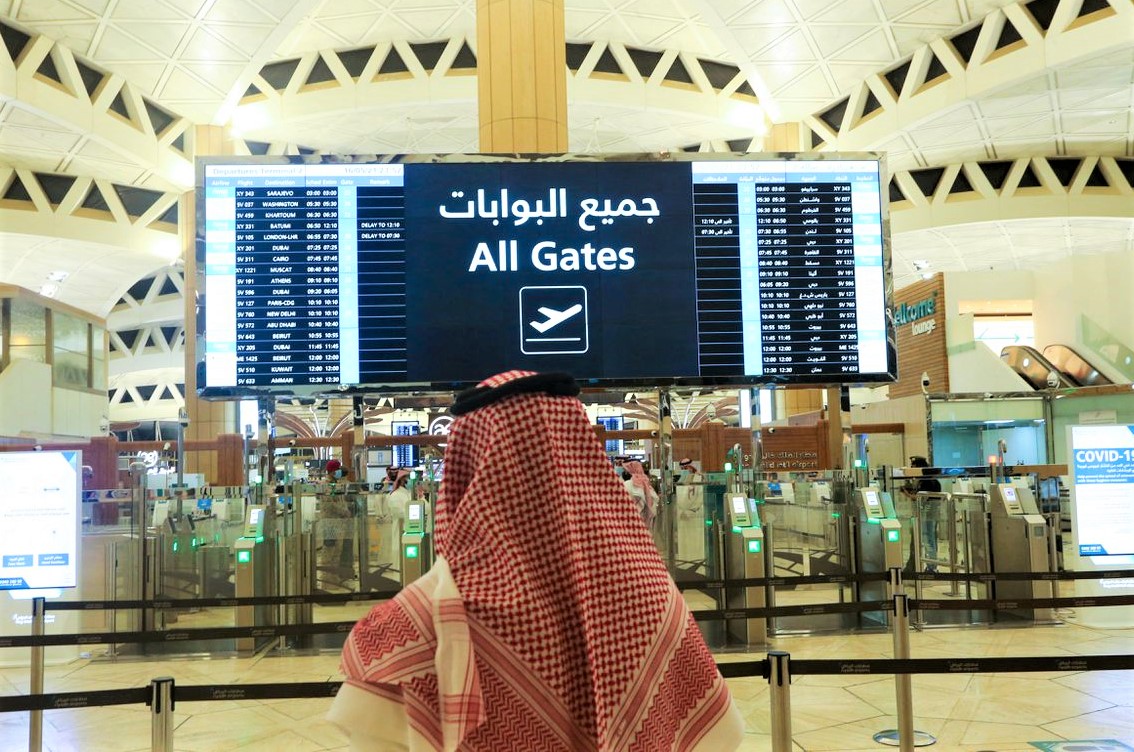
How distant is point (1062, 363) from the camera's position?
18.5m

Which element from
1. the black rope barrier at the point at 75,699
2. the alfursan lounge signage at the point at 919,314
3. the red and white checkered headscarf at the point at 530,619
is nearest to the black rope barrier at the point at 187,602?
the black rope barrier at the point at 75,699

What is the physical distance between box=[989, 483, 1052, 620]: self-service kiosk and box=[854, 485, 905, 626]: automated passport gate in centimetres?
103

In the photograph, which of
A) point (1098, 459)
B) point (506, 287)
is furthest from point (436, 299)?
point (1098, 459)

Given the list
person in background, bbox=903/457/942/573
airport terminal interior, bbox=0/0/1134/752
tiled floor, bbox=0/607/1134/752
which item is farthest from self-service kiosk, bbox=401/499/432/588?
person in background, bbox=903/457/942/573

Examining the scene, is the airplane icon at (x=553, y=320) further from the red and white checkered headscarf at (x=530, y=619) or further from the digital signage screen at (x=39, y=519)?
the digital signage screen at (x=39, y=519)

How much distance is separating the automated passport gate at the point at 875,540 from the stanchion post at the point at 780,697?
5224mm

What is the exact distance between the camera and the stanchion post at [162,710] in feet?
10.4

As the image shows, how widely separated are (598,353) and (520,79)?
2371 millimetres

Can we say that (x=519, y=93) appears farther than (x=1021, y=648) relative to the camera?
No

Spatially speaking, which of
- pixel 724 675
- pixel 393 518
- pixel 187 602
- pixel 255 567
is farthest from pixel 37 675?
pixel 393 518

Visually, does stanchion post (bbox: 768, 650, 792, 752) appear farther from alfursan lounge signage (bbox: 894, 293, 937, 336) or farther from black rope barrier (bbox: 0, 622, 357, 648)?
alfursan lounge signage (bbox: 894, 293, 937, 336)

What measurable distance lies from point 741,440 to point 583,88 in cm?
881

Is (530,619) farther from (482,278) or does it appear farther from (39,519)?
(39,519)

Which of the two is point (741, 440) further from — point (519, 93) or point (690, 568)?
point (519, 93)
